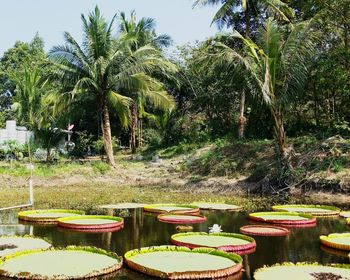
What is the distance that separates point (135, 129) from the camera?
29.1 metres

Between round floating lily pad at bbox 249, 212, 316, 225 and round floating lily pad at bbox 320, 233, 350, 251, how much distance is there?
1.82 m

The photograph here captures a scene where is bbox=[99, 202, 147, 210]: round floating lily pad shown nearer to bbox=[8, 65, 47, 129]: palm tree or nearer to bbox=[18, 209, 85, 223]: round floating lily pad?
bbox=[18, 209, 85, 223]: round floating lily pad

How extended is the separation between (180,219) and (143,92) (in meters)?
12.2

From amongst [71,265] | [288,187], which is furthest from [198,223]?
[288,187]

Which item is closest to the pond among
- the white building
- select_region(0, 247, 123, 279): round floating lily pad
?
select_region(0, 247, 123, 279): round floating lily pad

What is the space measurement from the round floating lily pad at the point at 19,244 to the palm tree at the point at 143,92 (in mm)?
13822

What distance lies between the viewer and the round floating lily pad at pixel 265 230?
8.53 m

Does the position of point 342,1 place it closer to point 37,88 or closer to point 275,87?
point 275,87

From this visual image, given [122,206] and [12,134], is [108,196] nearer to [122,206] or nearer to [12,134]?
[122,206]

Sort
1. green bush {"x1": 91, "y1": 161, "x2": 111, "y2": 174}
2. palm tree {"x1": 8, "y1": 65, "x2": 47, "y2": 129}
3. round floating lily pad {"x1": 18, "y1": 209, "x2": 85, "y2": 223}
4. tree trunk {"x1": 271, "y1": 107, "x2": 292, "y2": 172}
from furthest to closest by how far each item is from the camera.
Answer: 1. palm tree {"x1": 8, "y1": 65, "x2": 47, "y2": 129}
2. green bush {"x1": 91, "y1": 161, "x2": 111, "y2": 174}
3. tree trunk {"x1": 271, "y1": 107, "x2": 292, "y2": 172}
4. round floating lily pad {"x1": 18, "y1": 209, "x2": 85, "y2": 223}

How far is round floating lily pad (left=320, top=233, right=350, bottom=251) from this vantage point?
731 cm

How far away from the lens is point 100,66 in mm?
19906

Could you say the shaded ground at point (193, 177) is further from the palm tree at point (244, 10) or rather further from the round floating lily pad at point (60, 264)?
the round floating lily pad at point (60, 264)

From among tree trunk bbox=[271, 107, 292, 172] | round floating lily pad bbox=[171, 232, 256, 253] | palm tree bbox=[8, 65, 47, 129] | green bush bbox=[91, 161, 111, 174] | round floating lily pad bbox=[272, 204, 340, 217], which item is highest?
palm tree bbox=[8, 65, 47, 129]
